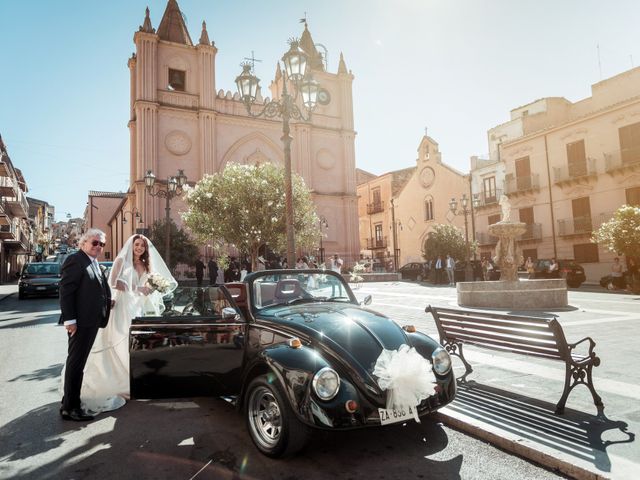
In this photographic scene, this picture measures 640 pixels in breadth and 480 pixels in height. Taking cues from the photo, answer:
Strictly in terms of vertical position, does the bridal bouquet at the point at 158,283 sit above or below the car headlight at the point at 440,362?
above

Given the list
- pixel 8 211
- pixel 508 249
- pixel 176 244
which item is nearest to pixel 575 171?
pixel 508 249

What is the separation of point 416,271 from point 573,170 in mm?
12399

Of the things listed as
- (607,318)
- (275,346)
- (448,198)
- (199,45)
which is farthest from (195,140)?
(275,346)

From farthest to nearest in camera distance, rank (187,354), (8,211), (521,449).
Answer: (8,211), (187,354), (521,449)

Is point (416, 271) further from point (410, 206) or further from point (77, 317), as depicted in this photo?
point (77, 317)

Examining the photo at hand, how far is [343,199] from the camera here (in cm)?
4025

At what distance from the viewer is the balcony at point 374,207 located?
5011 centimetres

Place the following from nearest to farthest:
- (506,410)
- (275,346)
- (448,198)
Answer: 1. (275,346)
2. (506,410)
3. (448,198)

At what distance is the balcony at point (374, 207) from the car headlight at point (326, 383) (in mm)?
47407

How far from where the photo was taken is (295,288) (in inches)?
179

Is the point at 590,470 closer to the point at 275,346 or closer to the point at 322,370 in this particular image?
the point at 322,370

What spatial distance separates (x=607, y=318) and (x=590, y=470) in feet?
28.1

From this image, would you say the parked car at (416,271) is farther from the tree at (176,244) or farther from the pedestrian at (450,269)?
the tree at (176,244)

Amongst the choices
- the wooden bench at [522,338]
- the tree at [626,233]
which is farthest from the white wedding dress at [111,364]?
the tree at [626,233]
